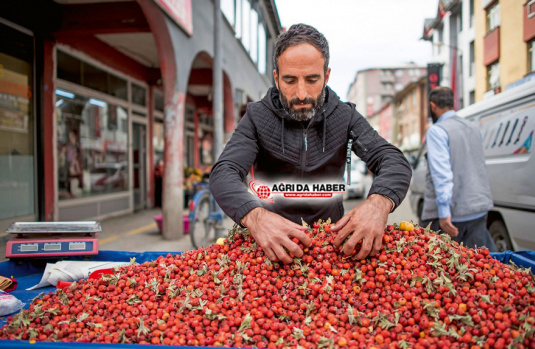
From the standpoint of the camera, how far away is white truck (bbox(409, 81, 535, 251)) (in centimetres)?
415

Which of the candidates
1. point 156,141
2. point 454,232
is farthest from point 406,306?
point 156,141

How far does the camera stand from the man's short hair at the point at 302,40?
1.98 metres

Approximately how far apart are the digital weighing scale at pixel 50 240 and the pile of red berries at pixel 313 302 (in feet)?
1.91

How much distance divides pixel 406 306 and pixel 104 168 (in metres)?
9.54

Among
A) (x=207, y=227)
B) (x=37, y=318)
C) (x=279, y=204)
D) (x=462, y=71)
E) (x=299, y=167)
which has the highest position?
(x=462, y=71)

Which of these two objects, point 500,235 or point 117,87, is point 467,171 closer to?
point 500,235

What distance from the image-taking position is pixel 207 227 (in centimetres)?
734

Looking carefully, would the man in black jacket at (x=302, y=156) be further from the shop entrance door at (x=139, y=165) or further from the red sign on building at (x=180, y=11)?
the shop entrance door at (x=139, y=165)

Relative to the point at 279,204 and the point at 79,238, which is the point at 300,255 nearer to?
the point at 279,204

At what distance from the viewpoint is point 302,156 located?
2219 mm

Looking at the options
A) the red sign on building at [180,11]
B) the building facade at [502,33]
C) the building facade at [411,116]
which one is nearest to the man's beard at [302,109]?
the building facade at [502,33]

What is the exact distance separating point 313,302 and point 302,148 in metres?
0.94

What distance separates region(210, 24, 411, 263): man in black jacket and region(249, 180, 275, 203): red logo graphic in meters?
0.06

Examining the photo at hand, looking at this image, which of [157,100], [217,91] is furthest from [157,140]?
[217,91]
